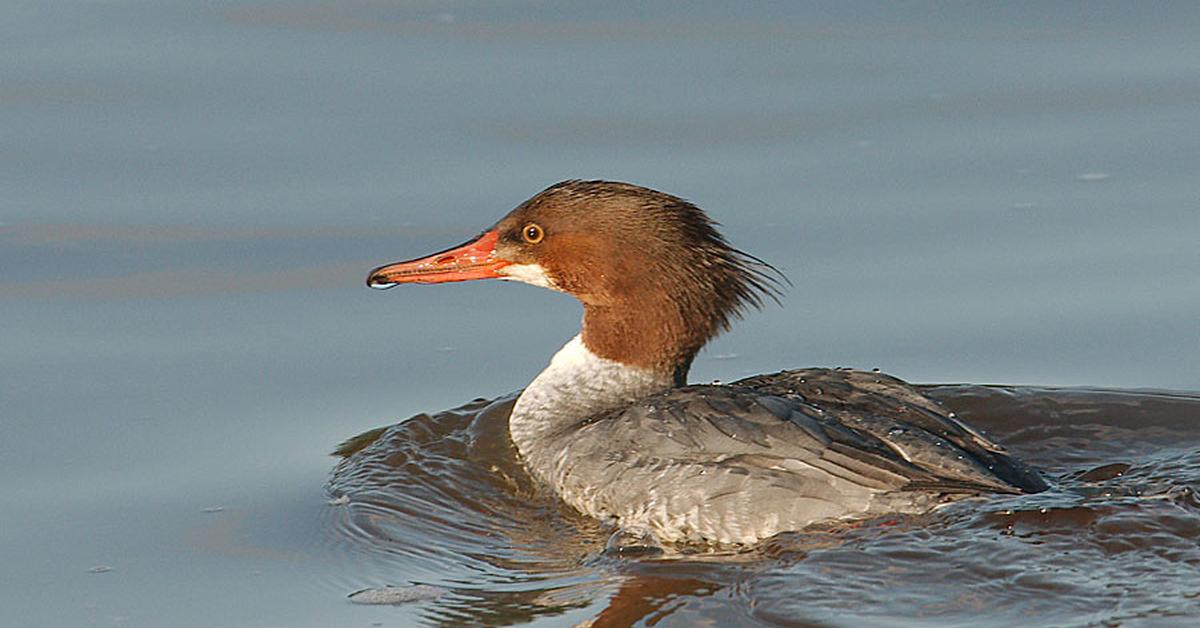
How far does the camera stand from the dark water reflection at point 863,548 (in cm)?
705

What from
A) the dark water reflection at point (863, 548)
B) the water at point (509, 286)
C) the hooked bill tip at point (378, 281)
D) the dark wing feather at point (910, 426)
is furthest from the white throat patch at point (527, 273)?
the dark wing feather at point (910, 426)

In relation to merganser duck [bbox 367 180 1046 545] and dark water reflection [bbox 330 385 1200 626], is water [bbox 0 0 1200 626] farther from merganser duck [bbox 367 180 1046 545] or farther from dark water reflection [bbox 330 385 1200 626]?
merganser duck [bbox 367 180 1046 545]

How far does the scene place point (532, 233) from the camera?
9.11 meters

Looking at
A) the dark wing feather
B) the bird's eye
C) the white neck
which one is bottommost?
the dark wing feather

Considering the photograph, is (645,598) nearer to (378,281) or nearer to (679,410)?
(679,410)

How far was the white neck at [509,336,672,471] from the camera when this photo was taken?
29.6 ft

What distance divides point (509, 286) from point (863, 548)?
12.1 feet

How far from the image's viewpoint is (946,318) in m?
10.0

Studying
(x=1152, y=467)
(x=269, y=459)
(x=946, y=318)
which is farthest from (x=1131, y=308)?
(x=269, y=459)

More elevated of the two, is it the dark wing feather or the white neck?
the white neck

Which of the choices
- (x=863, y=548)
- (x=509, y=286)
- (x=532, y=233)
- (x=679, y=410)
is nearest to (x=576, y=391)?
(x=532, y=233)

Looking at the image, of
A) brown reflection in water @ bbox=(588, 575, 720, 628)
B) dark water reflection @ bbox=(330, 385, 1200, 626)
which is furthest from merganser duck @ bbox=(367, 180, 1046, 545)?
brown reflection in water @ bbox=(588, 575, 720, 628)

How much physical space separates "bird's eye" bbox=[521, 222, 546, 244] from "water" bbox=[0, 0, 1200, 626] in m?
0.88

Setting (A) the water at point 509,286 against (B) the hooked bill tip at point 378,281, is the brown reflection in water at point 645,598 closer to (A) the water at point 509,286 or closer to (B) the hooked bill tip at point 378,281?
(A) the water at point 509,286
